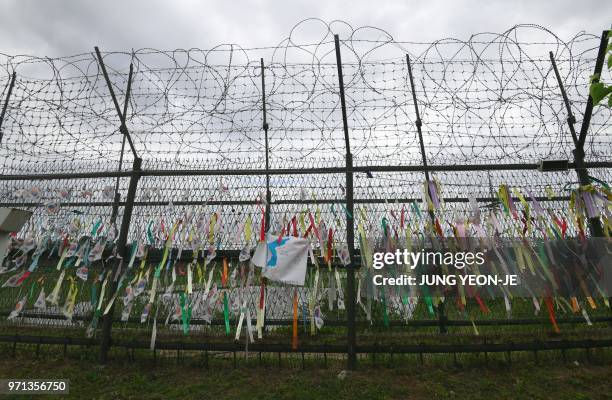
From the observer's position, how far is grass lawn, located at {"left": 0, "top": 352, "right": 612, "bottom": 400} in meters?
2.66

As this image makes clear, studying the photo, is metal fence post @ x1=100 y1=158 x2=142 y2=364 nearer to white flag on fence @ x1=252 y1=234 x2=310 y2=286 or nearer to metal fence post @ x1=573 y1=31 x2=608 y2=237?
white flag on fence @ x1=252 y1=234 x2=310 y2=286

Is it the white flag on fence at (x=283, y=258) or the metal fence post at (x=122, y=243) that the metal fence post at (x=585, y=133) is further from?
the metal fence post at (x=122, y=243)

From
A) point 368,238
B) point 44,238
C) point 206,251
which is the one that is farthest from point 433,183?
point 44,238

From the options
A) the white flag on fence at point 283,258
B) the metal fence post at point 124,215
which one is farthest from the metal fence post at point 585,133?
the metal fence post at point 124,215

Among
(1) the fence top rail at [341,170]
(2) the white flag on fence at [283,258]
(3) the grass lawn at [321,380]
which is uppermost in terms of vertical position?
(1) the fence top rail at [341,170]

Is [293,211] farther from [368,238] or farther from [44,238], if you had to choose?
[44,238]

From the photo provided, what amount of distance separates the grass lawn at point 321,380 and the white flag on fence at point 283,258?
0.94m

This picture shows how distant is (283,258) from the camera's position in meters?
3.11

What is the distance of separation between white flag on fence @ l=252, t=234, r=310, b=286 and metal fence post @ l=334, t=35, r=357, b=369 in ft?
1.50

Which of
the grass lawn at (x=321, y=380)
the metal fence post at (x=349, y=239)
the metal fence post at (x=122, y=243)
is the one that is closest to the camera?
the grass lawn at (x=321, y=380)

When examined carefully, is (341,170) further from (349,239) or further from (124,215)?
(124,215)

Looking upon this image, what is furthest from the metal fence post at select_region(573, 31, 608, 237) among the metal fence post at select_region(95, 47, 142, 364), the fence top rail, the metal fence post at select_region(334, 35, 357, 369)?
the metal fence post at select_region(95, 47, 142, 364)

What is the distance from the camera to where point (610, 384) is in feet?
8.99

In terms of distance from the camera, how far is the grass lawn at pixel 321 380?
2664 mm
